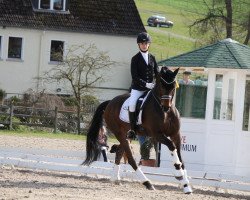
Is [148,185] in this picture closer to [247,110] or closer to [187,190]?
[187,190]

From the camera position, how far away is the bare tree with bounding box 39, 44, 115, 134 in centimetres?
4156

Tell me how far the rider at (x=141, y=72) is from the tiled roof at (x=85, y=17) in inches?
1340

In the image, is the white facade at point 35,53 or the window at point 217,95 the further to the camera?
the white facade at point 35,53

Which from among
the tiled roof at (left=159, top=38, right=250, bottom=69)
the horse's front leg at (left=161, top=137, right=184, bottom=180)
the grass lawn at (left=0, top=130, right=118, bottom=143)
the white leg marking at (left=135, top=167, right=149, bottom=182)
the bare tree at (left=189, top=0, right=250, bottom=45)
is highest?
the bare tree at (left=189, top=0, right=250, bottom=45)

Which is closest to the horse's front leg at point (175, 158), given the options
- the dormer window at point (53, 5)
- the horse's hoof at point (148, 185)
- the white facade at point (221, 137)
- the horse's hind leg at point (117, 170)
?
the horse's hoof at point (148, 185)

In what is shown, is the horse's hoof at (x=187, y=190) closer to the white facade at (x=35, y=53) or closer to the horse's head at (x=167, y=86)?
the horse's head at (x=167, y=86)

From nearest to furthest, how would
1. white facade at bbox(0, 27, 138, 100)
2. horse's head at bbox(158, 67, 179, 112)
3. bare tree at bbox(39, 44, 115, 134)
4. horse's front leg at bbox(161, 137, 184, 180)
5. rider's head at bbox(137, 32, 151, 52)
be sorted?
horse's head at bbox(158, 67, 179, 112), horse's front leg at bbox(161, 137, 184, 180), rider's head at bbox(137, 32, 151, 52), bare tree at bbox(39, 44, 115, 134), white facade at bbox(0, 27, 138, 100)

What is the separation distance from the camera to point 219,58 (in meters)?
19.3

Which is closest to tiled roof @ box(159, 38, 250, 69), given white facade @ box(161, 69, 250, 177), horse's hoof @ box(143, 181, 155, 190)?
white facade @ box(161, 69, 250, 177)

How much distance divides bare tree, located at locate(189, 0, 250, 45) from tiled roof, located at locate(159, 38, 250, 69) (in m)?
25.4

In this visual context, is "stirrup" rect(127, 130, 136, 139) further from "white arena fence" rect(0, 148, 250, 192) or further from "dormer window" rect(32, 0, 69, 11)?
"dormer window" rect(32, 0, 69, 11)

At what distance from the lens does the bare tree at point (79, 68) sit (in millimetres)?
41562

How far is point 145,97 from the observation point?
1623 cm

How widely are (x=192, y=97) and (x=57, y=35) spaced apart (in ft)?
105
